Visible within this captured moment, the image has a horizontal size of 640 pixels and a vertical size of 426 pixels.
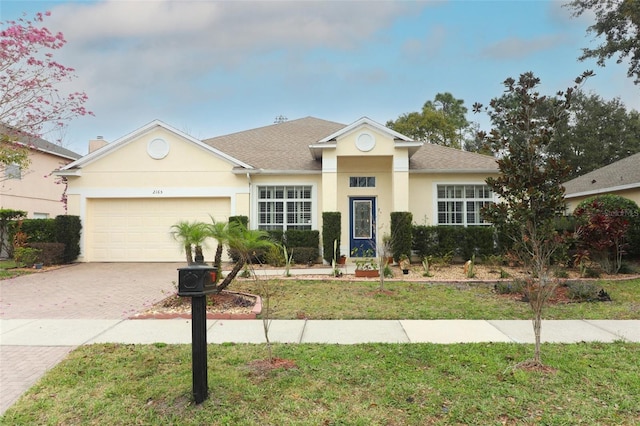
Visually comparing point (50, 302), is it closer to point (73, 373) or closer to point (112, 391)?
point (73, 373)

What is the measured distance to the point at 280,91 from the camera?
20.7 metres

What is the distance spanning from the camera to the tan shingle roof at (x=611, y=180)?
16103 mm

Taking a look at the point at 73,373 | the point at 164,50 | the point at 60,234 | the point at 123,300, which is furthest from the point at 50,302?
the point at 164,50

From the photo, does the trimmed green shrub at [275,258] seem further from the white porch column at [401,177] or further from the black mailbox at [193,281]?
the black mailbox at [193,281]

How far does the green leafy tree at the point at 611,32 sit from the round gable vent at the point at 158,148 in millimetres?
15957

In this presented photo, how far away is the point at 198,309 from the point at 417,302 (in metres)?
5.30

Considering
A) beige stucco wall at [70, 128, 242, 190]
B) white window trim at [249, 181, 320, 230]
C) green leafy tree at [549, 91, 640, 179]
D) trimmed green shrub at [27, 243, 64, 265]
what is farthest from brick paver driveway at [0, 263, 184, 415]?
green leafy tree at [549, 91, 640, 179]

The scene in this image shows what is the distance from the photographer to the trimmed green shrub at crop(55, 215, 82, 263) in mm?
14203

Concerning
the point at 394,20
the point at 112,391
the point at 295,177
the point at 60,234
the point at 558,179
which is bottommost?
the point at 112,391

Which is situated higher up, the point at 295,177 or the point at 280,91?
the point at 280,91

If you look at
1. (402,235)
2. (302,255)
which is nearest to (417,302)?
(402,235)

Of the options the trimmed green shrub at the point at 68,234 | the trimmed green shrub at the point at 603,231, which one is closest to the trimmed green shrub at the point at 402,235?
the trimmed green shrub at the point at 603,231

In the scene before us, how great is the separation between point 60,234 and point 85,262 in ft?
4.39

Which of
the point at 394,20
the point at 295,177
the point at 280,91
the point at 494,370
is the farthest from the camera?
the point at 280,91
